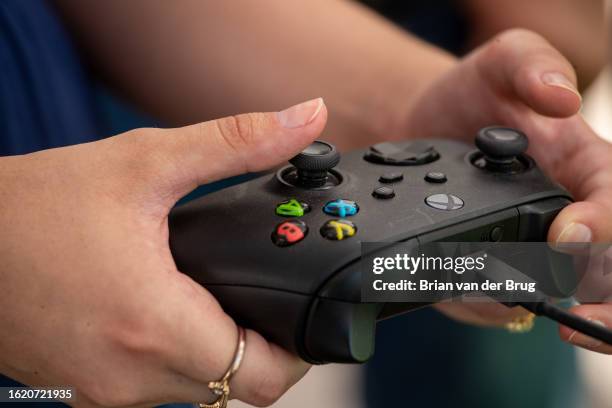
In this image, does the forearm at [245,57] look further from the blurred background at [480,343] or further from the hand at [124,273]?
the hand at [124,273]

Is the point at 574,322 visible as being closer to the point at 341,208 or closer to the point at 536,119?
the point at 341,208

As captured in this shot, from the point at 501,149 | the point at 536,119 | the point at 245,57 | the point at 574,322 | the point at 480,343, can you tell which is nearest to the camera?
the point at 574,322

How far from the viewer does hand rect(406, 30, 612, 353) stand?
1.75ft

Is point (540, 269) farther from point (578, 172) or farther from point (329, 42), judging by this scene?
point (329, 42)

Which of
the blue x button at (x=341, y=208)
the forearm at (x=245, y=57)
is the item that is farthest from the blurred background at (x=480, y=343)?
the blue x button at (x=341, y=208)

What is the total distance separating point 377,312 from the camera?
0.48 meters

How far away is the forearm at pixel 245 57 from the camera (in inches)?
34.2

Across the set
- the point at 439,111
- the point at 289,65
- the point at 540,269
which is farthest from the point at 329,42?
the point at 540,269

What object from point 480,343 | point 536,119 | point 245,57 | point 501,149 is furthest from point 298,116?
point 480,343

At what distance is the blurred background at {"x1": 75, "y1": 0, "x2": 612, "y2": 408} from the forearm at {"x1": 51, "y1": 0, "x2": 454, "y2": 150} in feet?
0.81

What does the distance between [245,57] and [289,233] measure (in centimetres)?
46

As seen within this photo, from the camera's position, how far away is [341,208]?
50 cm

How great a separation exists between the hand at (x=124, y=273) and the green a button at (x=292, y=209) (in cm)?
3

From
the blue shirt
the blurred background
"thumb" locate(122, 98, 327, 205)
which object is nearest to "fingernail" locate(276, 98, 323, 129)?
"thumb" locate(122, 98, 327, 205)
